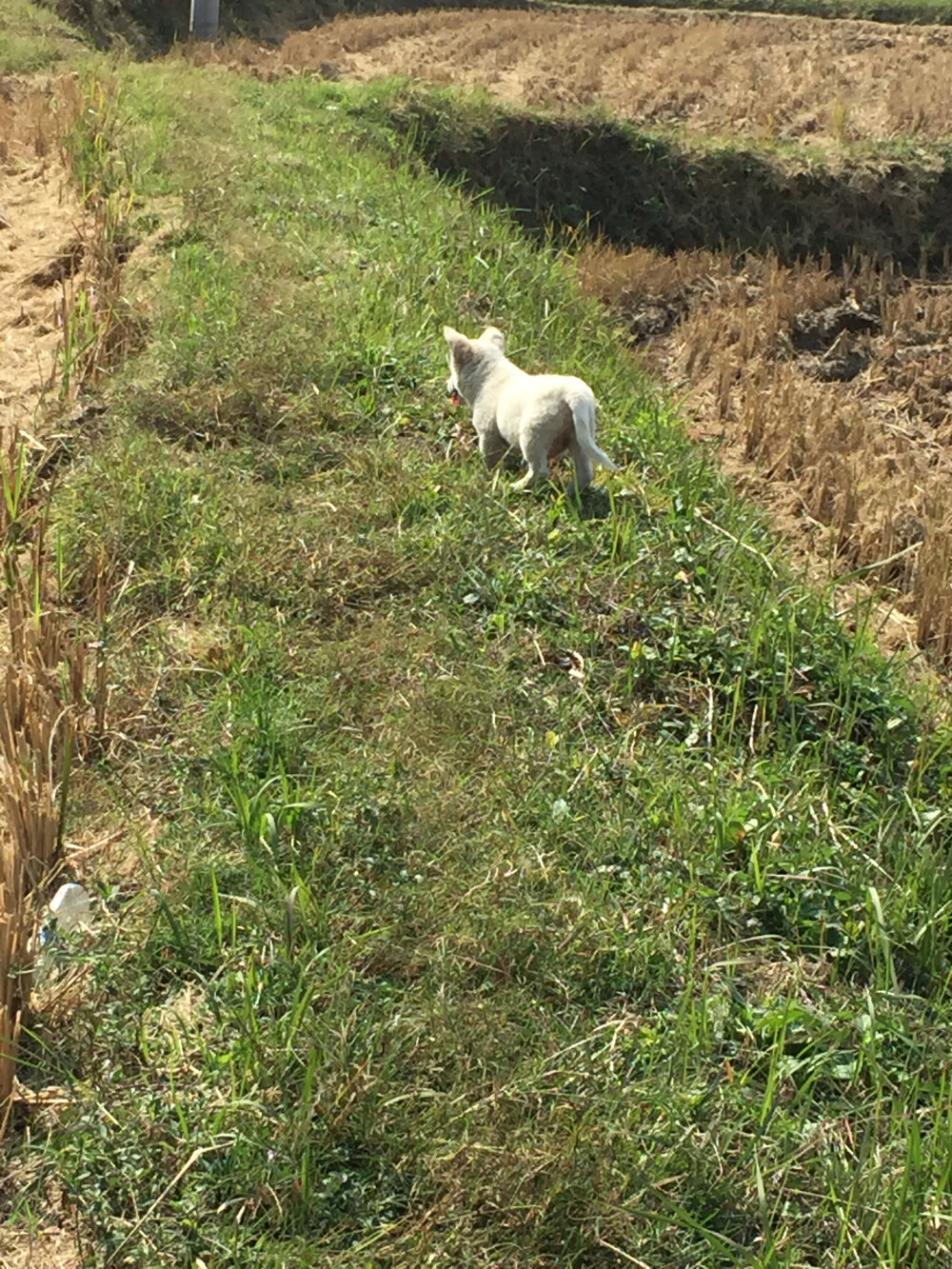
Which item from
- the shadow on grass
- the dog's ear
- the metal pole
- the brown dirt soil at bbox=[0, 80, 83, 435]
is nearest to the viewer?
the dog's ear

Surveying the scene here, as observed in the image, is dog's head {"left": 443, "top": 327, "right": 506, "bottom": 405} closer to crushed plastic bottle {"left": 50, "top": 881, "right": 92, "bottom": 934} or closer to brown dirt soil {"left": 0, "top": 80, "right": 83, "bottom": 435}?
brown dirt soil {"left": 0, "top": 80, "right": 83, "bottom": 435}

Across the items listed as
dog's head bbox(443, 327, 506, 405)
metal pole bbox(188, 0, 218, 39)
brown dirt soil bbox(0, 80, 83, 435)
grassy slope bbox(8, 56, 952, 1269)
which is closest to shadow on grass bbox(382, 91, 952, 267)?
brown dirt soil bbox(0, 80, 83, 435)

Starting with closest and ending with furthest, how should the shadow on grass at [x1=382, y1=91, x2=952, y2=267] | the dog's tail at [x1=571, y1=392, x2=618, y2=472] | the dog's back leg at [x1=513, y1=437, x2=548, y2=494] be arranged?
the dog's tail at [x1=571, y1=392, x2=618, y2=472] → the dog's back leg at [x1=513, y1=437, x2=548, y2=494] → the shadow on grass at [x1=382, y1=91, x2=952, y2=267]

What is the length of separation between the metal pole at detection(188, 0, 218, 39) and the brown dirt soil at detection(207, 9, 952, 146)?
0.45 metres

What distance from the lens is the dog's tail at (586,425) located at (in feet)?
13.8

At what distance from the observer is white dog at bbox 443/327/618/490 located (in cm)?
425

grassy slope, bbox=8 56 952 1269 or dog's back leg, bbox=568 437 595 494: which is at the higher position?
dog's back leg, bbox=568 437 595 494

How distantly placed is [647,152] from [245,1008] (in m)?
9.66

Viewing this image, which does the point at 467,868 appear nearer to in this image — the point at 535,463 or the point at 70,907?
the point at 70,907

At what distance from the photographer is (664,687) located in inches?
153

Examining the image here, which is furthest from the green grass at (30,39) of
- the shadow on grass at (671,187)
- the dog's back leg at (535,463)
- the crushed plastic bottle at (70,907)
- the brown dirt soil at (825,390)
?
the crushed plastic bottle at (70,907)

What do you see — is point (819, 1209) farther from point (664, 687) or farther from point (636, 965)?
point (664, 687)

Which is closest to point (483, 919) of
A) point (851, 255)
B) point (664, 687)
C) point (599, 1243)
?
point (599, 1243)

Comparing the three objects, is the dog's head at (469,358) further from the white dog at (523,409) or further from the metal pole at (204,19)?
the metal pole at (204,19)
